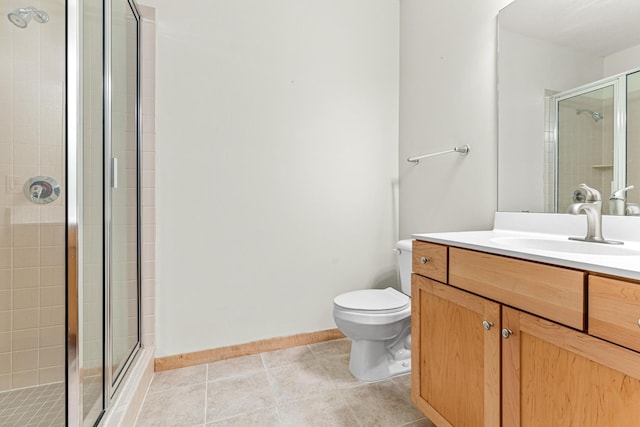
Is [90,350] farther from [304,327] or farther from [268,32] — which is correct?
[268,32]

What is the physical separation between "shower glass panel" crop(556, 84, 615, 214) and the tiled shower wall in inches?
83.0

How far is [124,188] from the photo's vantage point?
4.94 feet

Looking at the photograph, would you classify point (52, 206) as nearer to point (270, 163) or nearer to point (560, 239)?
point (270, 163)

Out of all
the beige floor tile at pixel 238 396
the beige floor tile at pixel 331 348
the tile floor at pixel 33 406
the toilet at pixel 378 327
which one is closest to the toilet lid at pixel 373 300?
the toilet at pixel 378 327

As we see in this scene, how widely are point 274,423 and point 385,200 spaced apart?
1503 millimetres

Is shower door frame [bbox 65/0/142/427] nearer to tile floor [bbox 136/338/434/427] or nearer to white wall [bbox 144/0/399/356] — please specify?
tile floor [bbox 136/338/434/427]

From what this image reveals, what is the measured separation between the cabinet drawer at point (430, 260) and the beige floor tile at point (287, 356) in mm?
1002

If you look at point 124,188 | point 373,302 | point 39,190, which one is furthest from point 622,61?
point 39,190

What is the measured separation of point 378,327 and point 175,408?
1.01 meters

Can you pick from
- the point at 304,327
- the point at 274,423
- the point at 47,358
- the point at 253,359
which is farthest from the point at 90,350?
the point at 304,327

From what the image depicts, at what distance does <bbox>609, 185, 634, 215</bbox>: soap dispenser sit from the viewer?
1.06 m

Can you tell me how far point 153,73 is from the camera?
5.46ft

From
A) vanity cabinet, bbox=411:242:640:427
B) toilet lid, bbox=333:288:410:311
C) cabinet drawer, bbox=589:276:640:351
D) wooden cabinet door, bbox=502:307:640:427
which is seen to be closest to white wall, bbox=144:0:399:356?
toilet lid, bbox=333:288:410:311

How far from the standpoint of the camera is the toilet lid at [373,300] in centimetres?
154
